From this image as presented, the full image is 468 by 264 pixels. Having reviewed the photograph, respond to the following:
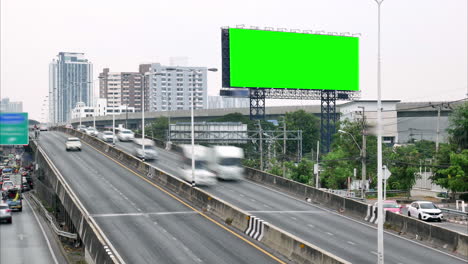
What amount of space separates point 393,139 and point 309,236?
448 feet

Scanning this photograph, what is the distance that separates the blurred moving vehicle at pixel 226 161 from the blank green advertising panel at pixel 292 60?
149 feet

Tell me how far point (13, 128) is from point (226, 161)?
30095 millimetres

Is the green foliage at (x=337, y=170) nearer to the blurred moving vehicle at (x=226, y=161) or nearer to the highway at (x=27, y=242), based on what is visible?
the blurred moving vehicle at (x=226, y=161)

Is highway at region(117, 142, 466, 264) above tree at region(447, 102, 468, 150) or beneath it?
beneath

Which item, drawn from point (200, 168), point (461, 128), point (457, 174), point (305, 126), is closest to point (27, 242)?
point (200, 168)

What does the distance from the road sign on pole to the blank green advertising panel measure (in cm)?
7461

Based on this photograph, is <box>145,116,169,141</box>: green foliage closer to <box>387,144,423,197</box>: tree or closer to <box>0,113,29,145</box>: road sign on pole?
<box>387,144,423,197</box>: tree

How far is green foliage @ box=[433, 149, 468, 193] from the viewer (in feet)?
199

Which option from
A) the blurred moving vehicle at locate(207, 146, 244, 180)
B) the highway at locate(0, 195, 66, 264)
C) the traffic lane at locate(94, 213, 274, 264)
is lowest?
the highway at locate(0, 195, 66, 264)

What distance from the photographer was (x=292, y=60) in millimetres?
106375

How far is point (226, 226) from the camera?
36531 millimetres

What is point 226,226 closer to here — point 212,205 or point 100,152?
point 212,205

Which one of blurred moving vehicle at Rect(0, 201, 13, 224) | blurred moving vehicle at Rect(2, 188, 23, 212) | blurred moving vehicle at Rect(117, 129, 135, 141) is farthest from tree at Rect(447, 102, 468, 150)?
blurred moving vehicle at Rect(117, 129, 135, 141)

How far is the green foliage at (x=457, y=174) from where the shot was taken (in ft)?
199
